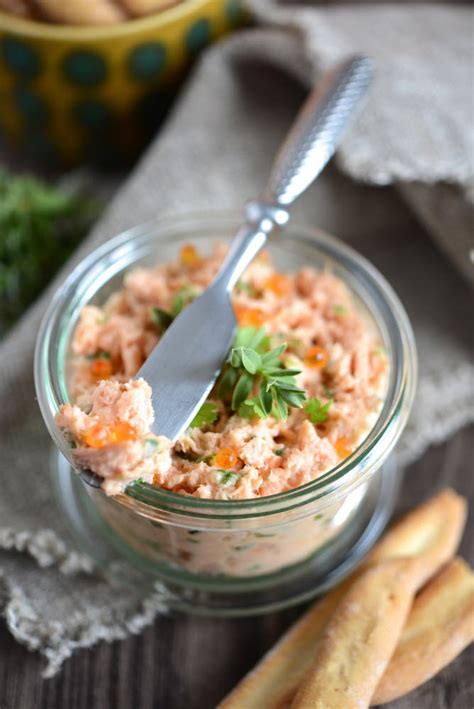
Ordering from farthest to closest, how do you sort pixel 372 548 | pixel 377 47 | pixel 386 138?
pixel 377 47
pixel 386 138
pixel 372 548

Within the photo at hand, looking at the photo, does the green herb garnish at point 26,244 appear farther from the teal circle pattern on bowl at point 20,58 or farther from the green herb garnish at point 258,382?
the green herb garnish at point 258,382

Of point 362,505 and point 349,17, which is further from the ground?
point 349,17

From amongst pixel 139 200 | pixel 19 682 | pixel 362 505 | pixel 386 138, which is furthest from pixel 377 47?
pixel 19 682

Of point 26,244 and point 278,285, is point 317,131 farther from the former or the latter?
point 26,244

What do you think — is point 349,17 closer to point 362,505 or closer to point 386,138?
point 386,138

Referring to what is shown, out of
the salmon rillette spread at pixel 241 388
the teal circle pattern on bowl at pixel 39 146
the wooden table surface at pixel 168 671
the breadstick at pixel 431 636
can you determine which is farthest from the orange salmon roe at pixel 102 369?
the teal circle pattern on bowl at pixel 39 146

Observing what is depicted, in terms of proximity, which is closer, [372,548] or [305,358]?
[305,358]

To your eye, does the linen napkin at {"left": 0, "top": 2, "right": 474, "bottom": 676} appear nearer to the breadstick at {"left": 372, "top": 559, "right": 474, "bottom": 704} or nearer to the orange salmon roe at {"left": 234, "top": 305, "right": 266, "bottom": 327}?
the breadstick at {"left": 372, "top": 559, "right": 474, "bottom": 704}
